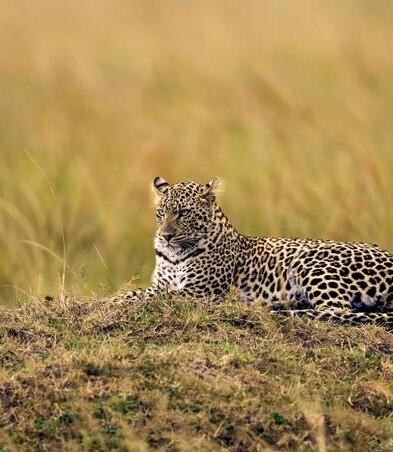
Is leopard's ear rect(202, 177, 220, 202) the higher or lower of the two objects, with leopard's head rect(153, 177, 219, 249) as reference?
higher

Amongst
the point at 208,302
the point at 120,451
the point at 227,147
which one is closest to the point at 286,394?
the point at 120,451

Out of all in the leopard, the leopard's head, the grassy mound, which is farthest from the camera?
the leopard's head

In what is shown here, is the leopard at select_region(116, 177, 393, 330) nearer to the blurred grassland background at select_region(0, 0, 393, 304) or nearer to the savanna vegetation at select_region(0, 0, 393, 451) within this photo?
the savanna vegetation at select_region(0, 0, 393, 451)

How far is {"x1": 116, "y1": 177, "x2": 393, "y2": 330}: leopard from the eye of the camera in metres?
11.2

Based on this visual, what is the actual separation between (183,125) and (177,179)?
3.45 ft

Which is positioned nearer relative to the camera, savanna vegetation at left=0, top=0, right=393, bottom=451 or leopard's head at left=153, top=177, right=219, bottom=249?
savanna vegetation at left=0, top=0, right=393, bottom=451

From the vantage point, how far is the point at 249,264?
1202 centimetres

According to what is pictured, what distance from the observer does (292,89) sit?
58.3ft

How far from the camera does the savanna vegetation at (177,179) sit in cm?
836

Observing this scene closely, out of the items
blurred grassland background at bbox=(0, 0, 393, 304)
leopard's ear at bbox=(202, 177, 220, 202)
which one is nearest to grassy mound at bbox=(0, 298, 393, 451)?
leopard's ear at bbox=(202, 177, 220, 202)

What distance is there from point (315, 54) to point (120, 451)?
11667 mm

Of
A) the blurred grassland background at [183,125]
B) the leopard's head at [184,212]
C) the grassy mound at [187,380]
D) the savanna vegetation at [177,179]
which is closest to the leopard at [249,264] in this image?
the leopard's head at [184,212]

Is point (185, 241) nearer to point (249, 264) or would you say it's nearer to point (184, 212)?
point (184, 212)

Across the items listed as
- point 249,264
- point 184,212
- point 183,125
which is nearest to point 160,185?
point 184,212
